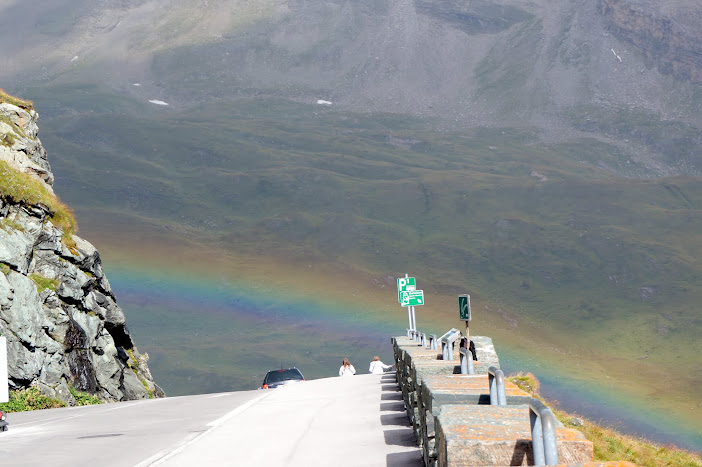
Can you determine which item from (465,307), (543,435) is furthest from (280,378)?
(543,435)

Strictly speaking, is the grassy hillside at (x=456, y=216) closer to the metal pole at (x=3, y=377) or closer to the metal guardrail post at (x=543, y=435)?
the metal pole at (x=3, y=377)

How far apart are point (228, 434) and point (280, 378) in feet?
63.7

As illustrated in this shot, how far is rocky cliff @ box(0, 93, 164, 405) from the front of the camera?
27.9m

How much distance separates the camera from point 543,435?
5012mm

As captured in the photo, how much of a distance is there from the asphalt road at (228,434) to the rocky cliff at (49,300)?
15.1 feet

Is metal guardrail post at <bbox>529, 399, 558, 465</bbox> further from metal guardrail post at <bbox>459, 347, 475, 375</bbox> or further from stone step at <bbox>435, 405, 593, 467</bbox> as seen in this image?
metal guardrail post at <bbox>459, 347, 475, 375</bbox>

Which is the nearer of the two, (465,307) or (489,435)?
(489,435)

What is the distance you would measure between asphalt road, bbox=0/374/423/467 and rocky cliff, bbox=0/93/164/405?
15.1 ft

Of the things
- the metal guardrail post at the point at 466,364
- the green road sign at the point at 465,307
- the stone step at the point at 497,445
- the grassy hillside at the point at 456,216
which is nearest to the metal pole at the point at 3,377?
the green road sign at the point at 465,307

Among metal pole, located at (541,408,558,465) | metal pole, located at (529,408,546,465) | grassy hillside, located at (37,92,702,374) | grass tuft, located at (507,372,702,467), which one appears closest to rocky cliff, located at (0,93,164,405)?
grass tuft, located at (507,372,702,467)

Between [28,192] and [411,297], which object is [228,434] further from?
[411,297]

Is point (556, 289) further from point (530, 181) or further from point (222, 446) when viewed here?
point (222, 446)

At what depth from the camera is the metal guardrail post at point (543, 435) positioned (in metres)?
4.94

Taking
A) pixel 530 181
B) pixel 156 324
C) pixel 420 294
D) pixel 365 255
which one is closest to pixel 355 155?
pixel 530 181
